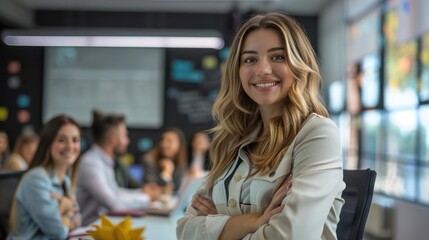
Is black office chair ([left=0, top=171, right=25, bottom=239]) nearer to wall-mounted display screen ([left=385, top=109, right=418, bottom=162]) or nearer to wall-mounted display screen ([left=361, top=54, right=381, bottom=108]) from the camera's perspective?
wall-mounted display screen ([left=385, top=109, right=418, bottom=162])

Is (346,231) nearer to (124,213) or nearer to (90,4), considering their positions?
(124,213)

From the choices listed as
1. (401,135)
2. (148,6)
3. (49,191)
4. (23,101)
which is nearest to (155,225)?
(49,191)

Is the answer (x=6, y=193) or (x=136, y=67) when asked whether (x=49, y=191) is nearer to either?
(x=6, y=193)

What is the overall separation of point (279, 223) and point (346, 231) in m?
0.36

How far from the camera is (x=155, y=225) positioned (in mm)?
3262

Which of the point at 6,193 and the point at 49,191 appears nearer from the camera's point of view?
the point at 49,191

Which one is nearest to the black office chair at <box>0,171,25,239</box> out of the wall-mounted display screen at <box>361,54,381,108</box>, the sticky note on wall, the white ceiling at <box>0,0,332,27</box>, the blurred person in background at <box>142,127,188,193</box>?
the blurred person in background at <box>142,127,188,193</box>

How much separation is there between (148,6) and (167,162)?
3.58 metres

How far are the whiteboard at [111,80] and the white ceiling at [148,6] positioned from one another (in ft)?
2.08

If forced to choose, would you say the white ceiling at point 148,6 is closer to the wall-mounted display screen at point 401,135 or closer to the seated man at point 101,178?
the wall-mounted display screen at point 401,135

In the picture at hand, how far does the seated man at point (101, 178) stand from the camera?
13.6ft

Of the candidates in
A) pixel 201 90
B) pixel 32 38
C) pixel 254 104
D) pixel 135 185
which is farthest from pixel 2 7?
pixel 254 104

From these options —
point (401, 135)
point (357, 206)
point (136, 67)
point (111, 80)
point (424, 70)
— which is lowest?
point (357, 206)

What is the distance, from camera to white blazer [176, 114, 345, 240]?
1432mm
